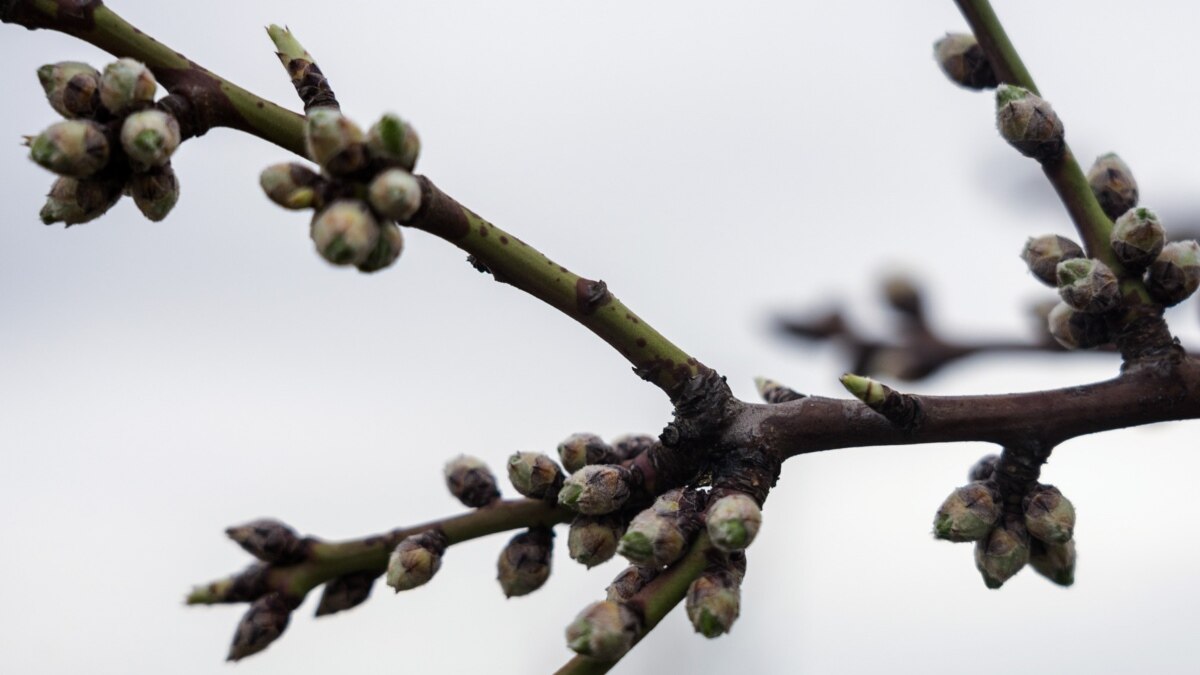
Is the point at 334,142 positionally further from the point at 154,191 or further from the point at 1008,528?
the point at 1008,528

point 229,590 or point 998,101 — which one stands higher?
point 998,101

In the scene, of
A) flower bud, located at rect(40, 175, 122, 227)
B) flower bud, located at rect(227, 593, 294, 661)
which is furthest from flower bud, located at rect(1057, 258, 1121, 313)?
flower bud, located at rect(40, 175, 122, 227)

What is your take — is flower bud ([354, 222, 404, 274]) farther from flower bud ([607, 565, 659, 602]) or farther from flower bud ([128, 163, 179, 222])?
flower bud ([607, 565, 659, 602])

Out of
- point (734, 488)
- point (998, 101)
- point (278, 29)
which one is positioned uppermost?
point (998, 101)

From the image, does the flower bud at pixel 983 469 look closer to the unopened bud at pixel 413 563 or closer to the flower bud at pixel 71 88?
the unopened bud at pixel 413 563

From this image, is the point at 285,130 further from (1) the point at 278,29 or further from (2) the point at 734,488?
(2) the point at 734,488

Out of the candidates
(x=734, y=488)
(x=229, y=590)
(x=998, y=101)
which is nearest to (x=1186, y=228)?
(x=998, y=101)
